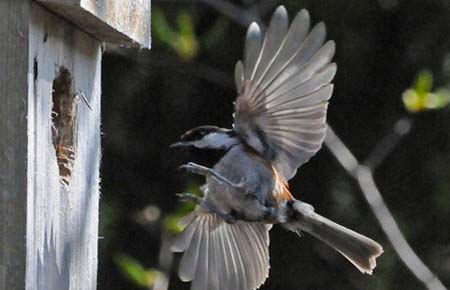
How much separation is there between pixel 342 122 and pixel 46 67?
7.38 ft

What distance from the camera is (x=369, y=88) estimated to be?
425 cm

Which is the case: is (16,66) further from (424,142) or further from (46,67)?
(424,142)

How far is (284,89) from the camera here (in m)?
2.57

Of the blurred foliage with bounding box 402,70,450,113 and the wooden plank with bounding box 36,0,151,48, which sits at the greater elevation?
the wooden plank with bounding box 36,0,151,48

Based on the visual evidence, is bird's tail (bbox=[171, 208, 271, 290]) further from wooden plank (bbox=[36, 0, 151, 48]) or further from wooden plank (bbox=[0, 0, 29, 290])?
wooden plank (bbox=[0, 0, 29, 290])

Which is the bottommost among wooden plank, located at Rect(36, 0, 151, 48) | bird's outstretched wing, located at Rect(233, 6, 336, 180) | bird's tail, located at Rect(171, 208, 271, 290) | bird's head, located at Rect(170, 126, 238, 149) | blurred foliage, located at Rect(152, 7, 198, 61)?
bird's tail, located at Rect(171, 208, 271, 290)

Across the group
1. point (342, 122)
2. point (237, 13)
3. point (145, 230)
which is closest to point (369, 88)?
point (342, 122)

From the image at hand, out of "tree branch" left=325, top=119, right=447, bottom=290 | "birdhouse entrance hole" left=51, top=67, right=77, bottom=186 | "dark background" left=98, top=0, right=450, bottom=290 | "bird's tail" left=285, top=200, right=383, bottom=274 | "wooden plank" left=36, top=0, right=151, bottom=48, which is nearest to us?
"wooden plank" left=36, top=0, right=151, bottom=48

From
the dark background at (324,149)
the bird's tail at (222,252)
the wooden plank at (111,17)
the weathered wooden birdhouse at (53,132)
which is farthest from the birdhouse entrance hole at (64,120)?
the dark background at (324,149)

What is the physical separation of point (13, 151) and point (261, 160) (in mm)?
808

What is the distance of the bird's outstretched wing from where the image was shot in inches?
95.5

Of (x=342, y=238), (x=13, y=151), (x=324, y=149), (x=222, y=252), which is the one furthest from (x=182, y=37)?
(x=13, y=151)

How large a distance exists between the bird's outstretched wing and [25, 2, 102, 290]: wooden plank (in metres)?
0.31

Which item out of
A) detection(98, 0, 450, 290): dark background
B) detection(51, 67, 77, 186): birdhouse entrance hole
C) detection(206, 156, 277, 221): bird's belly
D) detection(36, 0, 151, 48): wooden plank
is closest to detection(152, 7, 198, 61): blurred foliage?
detection(98, 0, 450, 290): dark background
